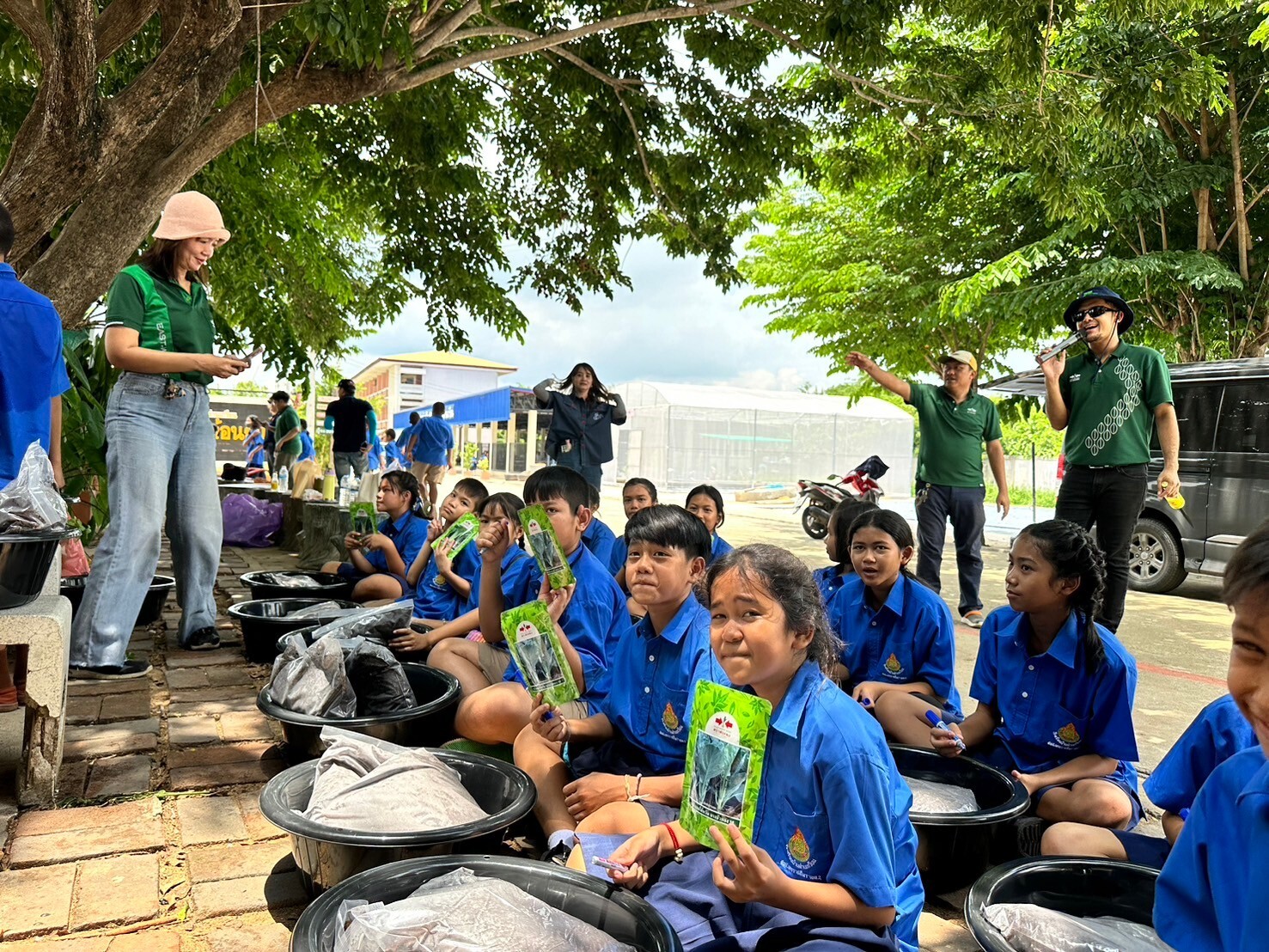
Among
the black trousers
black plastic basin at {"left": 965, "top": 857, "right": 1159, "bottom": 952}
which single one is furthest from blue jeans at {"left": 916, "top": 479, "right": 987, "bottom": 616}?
black plastic basin at {"left": 965, "top": 857, "right": 1159, "bottom": 952}

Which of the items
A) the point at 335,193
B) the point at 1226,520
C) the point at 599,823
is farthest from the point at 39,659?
the point at 1226,520

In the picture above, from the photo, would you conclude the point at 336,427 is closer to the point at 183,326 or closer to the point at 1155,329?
the point at 183,326

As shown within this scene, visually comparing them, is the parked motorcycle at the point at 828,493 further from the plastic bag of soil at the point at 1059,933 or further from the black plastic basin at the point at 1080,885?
the plastic bag of soil at the point at 1059,933

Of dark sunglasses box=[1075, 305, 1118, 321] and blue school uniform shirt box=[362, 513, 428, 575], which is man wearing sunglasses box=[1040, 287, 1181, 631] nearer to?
dark sunglasses box=[1075, 305, 1118, 321]

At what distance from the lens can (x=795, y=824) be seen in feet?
5.30

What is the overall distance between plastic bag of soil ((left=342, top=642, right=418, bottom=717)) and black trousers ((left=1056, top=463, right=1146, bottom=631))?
2.94 metres

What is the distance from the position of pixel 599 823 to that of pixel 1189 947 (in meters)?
1.31

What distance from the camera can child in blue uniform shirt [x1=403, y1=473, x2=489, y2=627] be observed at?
4043 millimetres

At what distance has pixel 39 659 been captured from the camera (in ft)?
7.70

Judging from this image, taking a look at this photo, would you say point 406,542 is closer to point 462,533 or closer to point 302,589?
point 302,589

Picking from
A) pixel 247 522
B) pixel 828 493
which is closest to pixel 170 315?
pixel 247 522

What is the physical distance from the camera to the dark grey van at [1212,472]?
23.3 feet

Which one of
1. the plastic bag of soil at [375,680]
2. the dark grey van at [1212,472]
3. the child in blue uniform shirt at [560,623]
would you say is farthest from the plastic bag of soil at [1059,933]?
the dark grey van at [1212,472]

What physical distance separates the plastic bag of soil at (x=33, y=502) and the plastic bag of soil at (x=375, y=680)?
940 mm
